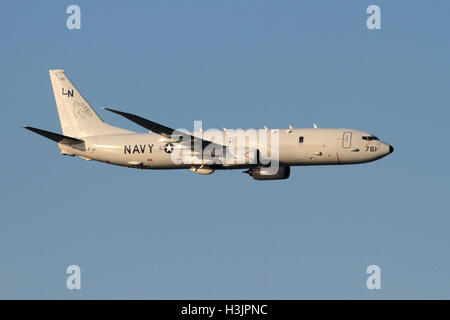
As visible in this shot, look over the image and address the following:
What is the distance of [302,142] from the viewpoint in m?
105

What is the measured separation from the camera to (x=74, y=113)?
116m

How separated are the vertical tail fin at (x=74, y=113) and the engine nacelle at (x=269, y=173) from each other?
16047 mm

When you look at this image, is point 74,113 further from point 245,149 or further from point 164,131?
point 245,149

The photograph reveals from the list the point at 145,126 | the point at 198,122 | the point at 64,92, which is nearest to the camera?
the point at 145,126

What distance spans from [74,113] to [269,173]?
77.4 ft

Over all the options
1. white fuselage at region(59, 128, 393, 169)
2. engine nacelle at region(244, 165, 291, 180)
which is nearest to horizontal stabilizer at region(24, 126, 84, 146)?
white fuselage at region(59, 128, 393, 169)

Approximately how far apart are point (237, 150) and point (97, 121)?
18.2 m

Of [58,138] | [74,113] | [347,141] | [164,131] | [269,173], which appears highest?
[74,113]

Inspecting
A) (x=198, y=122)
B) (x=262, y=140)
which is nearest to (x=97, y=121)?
(x=198, y=122)

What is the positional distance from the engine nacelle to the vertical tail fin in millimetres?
16047

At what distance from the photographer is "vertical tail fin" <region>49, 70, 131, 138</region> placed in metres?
115

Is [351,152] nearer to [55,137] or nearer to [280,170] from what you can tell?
[280,170]

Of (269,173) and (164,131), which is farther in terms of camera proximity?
(269,173)

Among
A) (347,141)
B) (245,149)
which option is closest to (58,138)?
(245,149)
